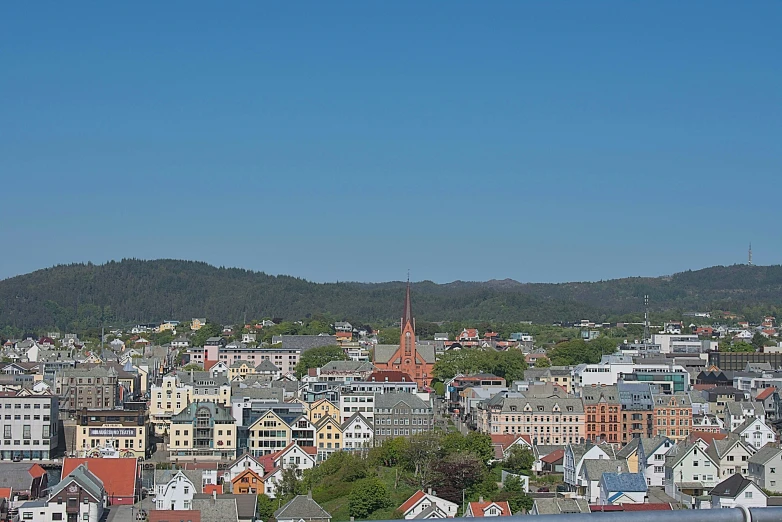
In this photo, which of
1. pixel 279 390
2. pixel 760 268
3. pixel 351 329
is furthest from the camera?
pixel 760 268

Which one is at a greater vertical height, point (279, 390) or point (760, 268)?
point (760, 268)

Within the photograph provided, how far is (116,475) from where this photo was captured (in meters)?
28.2

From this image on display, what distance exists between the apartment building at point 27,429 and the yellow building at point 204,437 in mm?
3946

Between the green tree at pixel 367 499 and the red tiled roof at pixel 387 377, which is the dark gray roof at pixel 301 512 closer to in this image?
the green tree at pixel 367 499

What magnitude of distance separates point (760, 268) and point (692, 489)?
507 feet

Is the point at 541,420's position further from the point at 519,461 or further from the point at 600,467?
the point at 600,467

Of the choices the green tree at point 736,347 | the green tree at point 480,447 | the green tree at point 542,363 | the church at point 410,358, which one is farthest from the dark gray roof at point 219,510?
the green tree at point 736,347

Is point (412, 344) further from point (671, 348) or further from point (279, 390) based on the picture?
point (671, 348)

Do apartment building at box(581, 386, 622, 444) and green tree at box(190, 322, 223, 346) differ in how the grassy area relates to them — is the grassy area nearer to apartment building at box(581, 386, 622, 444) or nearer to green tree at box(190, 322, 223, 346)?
apartment building at box(581, 386, 622, 444)

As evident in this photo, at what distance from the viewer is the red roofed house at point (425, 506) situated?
23.3m

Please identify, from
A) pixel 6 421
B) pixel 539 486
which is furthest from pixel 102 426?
pixel 539 486

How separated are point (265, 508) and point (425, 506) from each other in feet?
13.4

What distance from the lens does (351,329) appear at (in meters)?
91.2

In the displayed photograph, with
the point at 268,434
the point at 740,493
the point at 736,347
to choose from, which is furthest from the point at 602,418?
the point at 736,347
